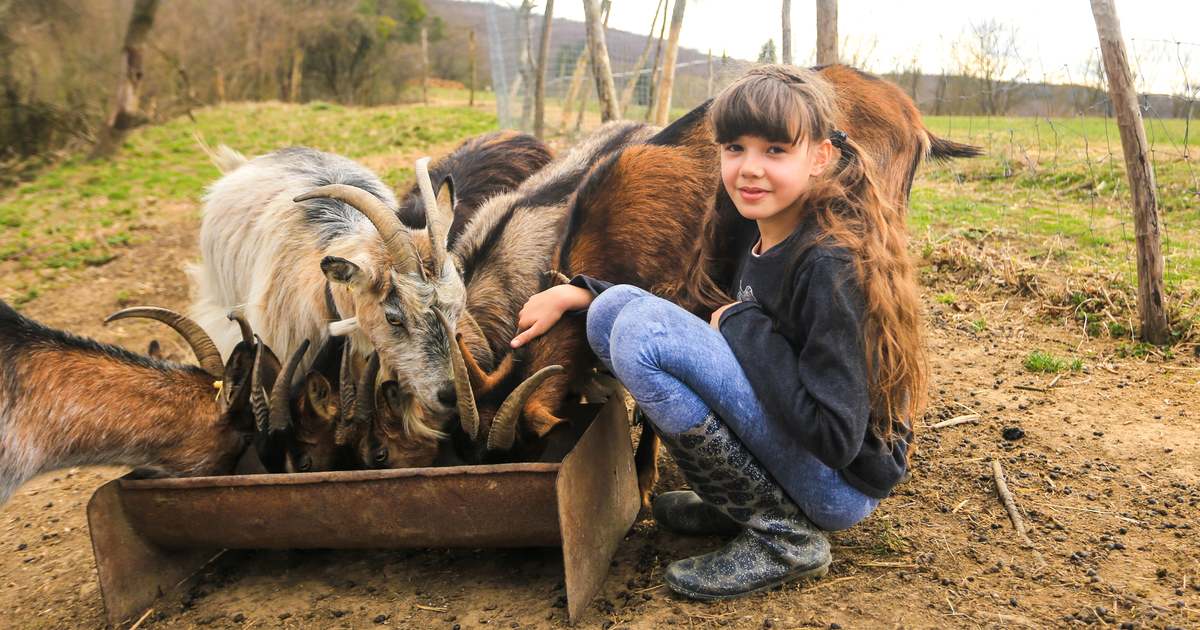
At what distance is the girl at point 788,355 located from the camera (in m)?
2.57

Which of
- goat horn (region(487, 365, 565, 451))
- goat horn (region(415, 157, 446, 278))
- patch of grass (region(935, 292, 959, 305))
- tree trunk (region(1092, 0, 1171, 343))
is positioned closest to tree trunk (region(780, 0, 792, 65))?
patch of grass (region(935, 292, 959, 305))

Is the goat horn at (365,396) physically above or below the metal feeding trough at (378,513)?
above

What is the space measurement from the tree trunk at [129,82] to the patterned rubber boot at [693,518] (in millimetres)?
13840

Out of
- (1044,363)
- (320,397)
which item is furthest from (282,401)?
(1044,363)

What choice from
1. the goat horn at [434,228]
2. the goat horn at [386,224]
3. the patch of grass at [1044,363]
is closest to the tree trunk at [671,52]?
the patch of grass at [1044,363]

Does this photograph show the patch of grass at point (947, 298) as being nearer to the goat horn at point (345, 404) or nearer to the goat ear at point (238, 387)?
the goat horn at point (345, 404)

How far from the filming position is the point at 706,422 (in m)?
Result: 2.79

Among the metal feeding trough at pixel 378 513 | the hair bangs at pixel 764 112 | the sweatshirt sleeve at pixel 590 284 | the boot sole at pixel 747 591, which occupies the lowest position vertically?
the boot sole at pixel 747 591

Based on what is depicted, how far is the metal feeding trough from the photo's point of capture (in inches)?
116

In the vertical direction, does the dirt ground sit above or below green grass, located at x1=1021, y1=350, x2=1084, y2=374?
below

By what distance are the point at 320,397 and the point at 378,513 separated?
0.81 metres

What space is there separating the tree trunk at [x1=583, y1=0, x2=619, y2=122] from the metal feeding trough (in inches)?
231

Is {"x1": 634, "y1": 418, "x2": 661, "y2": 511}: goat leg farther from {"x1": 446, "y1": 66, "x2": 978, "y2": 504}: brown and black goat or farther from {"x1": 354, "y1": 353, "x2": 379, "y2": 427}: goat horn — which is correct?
{"x1": 354, "y1": 353, "x2": 379, "y2": 427}: goat horn

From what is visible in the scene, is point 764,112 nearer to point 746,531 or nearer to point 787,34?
point 746,531
